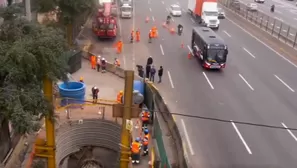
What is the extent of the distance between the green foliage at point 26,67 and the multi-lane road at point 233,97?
26.0ft

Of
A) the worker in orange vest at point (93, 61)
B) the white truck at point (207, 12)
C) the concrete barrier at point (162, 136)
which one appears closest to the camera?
the concrete barrier at point (162, 136)

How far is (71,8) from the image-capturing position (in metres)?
32.1

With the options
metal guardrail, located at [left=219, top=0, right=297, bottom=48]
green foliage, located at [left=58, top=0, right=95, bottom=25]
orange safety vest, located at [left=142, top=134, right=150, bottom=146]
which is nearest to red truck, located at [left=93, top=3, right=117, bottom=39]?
green foliage, located at [left=58, top=0, right=95, bottom=25]

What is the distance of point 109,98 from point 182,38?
19372 mm

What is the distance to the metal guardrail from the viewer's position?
134 feet

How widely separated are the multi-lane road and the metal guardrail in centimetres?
231

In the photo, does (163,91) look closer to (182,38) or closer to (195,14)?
(182,38)

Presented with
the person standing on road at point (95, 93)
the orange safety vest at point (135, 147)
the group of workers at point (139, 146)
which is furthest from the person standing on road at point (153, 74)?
the orange safety vest at point (135, 147)

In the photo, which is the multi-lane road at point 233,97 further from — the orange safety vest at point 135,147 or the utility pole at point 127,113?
the utility pole at point 127,113

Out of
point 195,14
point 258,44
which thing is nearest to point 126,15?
point 195,14

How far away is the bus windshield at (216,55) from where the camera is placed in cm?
3075

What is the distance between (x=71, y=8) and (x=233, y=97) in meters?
15.3

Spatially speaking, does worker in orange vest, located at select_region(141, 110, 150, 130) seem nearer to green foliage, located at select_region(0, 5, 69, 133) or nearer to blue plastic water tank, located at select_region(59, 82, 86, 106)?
blue plastic water tank, located at select_region(59, 82, 86, 106)

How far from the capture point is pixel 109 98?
24.4 m
